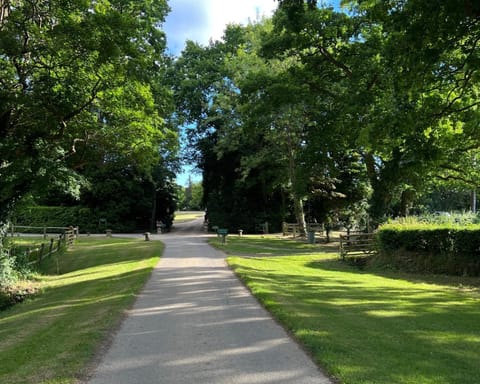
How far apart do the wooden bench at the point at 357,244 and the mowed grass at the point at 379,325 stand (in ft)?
24.7

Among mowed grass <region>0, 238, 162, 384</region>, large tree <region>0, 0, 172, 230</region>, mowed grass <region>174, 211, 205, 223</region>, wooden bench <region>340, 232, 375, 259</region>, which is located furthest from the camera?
mowed grass <region>174, 211, 205, 223</region>

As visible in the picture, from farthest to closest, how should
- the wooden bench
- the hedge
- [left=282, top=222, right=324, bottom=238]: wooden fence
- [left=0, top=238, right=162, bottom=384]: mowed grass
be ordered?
the hedge < [left=282, top=222, right=324, bottom=238]: wooden fence < the wooden bench < [left=0, top=238, right=162, bottom=384]: mowed grass

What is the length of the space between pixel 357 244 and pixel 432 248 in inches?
192

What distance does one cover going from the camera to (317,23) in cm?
2105

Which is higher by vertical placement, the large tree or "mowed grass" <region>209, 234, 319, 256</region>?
the large tree

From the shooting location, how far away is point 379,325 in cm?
787

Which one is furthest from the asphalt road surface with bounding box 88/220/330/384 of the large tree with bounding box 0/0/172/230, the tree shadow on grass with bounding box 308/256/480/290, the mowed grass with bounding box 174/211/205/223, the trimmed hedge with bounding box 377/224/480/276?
the mowed grass with bounding box 174/211/205/223

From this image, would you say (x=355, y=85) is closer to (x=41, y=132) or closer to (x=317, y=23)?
(x=317, y=23)

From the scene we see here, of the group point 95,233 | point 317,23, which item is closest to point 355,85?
point 317,23

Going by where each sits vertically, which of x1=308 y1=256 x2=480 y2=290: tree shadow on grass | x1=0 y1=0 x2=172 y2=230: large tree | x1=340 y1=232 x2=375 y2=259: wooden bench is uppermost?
x1=0 y1=0 x2=172 y2=230: large tree

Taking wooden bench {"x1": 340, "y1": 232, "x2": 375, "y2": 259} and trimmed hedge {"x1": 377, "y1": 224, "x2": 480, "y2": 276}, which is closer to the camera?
trimmed hedge {"x1": 377, "y1": 224, "x2": 480, "y2": 276}

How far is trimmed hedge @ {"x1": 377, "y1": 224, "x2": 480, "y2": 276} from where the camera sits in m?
17.3

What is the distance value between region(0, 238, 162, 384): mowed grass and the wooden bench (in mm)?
10422

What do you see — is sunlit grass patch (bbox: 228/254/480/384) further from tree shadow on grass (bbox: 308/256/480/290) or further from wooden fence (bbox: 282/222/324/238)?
wooden fence (bbox: 282/222/324/238)
